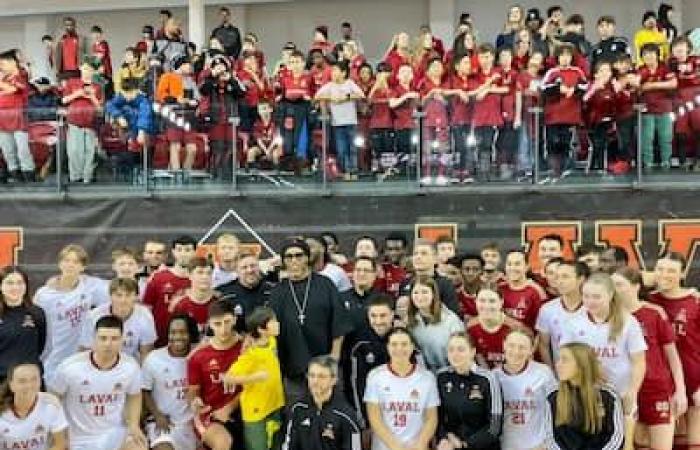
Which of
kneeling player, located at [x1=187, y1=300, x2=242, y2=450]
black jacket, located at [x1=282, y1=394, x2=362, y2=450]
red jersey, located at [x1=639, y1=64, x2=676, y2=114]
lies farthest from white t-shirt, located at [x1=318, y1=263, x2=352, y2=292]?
red jersey, located at [x1=639, y1=64, x2=676, y2=114]

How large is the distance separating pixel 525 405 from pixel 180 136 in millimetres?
5810

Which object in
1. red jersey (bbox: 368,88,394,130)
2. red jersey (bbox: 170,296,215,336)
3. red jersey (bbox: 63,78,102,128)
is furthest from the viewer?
red jersey (bbox: 63,78,102,128)

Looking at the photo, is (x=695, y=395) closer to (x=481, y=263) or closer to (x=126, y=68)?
(x=481, y=263)

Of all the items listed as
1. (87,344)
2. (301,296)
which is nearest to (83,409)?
(87,344)

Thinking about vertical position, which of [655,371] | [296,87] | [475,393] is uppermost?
[296,87]

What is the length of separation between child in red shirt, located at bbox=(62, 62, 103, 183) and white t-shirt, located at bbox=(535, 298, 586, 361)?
626 cm

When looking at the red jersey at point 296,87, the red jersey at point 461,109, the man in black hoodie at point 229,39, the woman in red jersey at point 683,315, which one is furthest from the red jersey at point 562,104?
the man in black hoodie at point 229,39

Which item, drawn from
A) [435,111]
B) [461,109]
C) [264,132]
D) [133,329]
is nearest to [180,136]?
[264,132]

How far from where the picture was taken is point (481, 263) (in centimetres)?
783

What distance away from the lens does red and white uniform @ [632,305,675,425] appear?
6648 mm

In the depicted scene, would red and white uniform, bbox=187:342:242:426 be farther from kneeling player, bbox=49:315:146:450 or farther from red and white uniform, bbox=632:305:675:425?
red and white uniform, bbox=632:305:675:425

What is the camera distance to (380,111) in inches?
423

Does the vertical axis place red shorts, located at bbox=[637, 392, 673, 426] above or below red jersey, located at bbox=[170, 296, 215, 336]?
below

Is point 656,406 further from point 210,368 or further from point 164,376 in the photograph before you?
point 164,376
